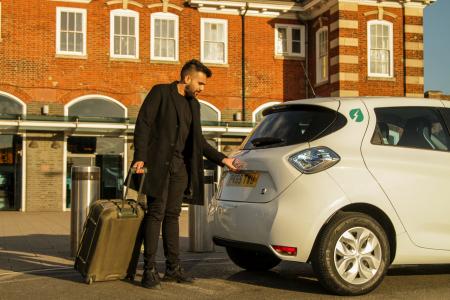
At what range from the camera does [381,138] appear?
570 cm

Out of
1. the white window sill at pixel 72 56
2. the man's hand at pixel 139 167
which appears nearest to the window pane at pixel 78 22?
the white window sill at pixel 72 56

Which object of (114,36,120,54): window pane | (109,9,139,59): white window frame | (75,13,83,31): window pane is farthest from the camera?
(114,36,120,54): window pane

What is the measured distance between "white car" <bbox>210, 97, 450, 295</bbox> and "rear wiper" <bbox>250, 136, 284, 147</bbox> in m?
0.01

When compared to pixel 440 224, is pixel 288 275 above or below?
below

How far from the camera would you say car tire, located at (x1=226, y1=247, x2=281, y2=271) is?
6.64 m

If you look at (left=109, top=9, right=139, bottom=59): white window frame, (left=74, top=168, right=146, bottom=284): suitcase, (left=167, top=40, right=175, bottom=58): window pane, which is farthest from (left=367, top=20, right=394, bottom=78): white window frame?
(left=74, top=168, right=146, bottom=284): suitcase

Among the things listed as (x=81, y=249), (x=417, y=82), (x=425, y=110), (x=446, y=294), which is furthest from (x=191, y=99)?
(x=417, y=82)

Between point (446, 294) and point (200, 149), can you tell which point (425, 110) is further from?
point (200, 149)

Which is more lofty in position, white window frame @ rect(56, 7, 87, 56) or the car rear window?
white window frame @ rect(56, 7, 87, 56)

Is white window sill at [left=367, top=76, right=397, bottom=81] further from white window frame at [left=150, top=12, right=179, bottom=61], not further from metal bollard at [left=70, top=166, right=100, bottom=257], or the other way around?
metal bollard at [left=70, top=166, right=100, bottom=257]

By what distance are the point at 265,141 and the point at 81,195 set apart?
3210mm

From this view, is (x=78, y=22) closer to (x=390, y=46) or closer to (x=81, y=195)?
(x=390, y=46)

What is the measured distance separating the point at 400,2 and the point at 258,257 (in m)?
17.7

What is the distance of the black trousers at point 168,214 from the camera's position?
575cm
